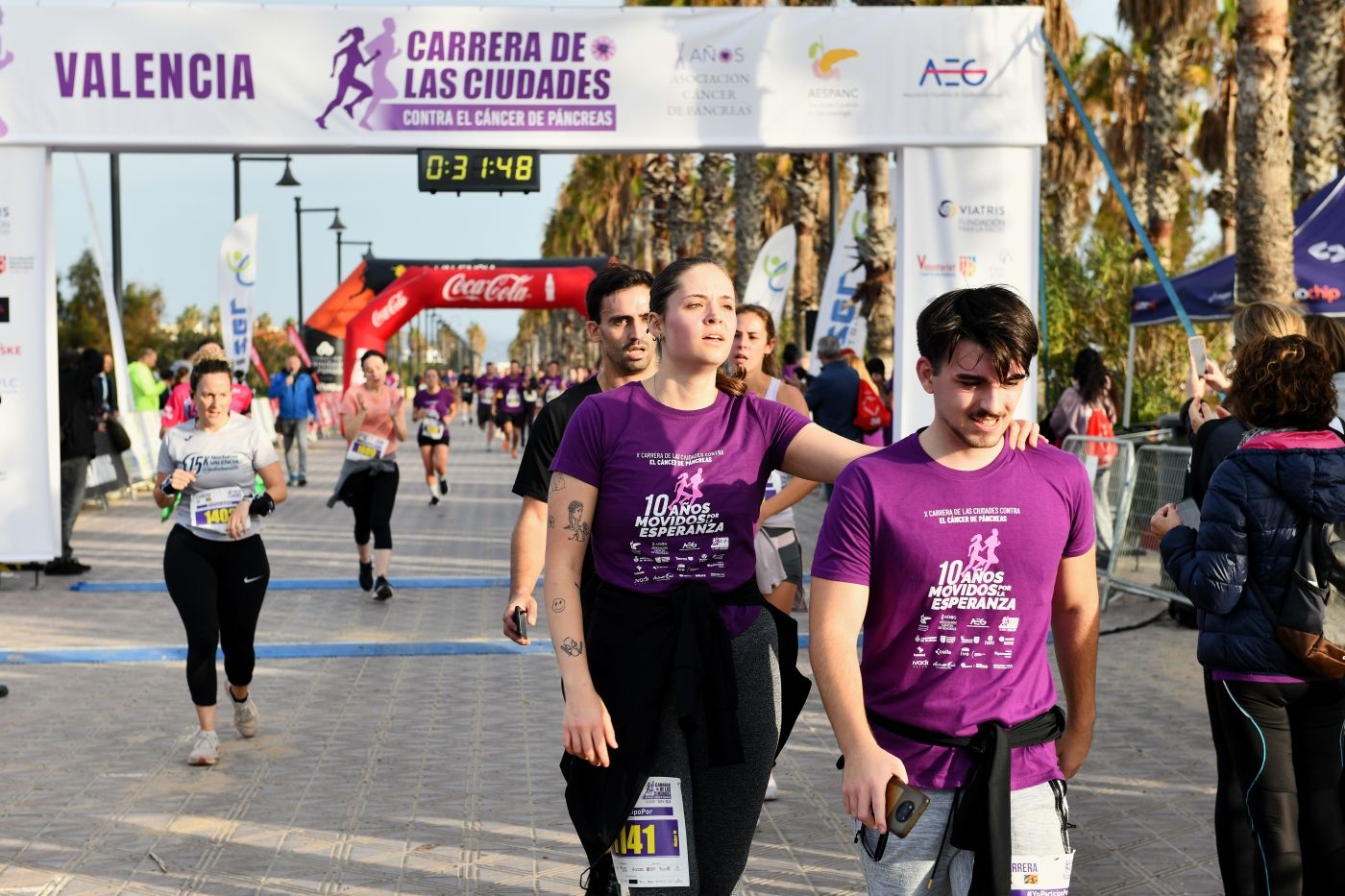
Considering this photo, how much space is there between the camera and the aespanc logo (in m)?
11.7

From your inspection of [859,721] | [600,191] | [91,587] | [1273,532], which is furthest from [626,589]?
[600,191]

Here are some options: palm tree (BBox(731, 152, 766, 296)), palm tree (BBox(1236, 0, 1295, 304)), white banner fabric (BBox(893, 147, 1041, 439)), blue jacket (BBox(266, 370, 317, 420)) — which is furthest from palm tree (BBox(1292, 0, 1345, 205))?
blue jacket (BBox(266, 370, 317, 420))

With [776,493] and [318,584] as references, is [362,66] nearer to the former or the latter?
[318,584]

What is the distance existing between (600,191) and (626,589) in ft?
154

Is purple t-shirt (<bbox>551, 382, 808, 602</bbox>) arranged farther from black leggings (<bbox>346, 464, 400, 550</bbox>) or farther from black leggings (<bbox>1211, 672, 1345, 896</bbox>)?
black leggings (<bbox>346, 464, 400, 550</bbox>)

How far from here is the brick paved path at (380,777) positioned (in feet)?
17.8

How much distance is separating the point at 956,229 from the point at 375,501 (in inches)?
193

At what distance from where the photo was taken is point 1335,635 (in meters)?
4.09

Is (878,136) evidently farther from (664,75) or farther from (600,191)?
(600,191)

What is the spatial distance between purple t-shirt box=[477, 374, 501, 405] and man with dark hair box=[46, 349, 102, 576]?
65.4 feet

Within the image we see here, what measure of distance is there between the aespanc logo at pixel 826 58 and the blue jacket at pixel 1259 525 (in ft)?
26.5

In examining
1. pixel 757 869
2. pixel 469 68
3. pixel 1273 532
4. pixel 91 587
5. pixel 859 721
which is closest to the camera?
pixel 859 721

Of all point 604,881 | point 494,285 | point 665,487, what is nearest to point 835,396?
point 604,881

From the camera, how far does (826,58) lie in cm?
1171
